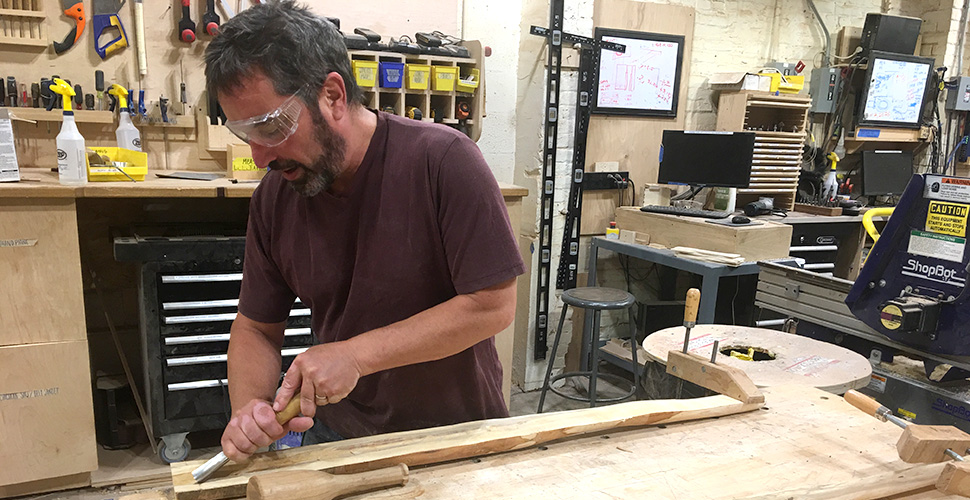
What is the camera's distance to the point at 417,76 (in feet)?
9.36

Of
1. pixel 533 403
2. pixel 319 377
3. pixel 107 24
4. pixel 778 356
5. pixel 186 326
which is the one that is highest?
pixel 107 24

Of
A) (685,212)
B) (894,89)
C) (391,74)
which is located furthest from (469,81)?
(894,89)

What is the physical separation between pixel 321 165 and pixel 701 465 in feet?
2.63

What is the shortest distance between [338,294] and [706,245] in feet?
7.90

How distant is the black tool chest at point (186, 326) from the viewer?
2.39 meters

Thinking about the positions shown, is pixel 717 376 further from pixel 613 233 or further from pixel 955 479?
pixel 613 233

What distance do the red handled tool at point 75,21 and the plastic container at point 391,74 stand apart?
1196mm

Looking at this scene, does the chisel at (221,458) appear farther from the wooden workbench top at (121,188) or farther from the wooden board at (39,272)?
the wooden board at (39,272)

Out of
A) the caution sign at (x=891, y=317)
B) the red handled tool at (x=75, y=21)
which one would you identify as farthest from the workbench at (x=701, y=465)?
the red handled tool at (x=75, y=21)

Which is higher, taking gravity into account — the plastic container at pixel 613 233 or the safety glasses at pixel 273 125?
the safety glasses at pixel 273 125

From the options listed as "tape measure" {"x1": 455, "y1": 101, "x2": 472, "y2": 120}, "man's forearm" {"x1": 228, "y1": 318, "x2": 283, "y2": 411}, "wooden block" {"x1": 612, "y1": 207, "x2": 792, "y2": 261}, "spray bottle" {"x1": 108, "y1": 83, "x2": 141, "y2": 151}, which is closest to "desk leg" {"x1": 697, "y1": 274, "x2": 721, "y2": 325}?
"wooden block" {"x1": 612, "y1": 207, "x2": 792, "y2": 261}

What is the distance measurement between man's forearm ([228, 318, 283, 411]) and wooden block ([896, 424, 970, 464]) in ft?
3.64

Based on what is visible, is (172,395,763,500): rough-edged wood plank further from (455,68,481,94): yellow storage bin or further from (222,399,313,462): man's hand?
(455,68,481,94): yellow storage bin

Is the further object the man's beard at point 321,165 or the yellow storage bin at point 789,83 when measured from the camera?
the yellow storage bin at point 789,83
